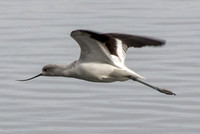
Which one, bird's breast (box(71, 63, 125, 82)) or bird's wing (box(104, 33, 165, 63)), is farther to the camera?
bird's wing (box(104, 33, 165, 63))

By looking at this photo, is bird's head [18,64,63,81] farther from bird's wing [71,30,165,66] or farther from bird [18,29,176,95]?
bird's wing [71,30,165,66]

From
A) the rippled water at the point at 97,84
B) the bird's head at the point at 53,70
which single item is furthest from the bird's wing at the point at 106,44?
the rippled water at the point at 97,84

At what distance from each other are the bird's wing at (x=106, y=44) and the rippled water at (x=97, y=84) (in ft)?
5.00

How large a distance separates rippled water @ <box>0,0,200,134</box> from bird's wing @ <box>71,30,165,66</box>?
1.52 meters

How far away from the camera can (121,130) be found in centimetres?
1514

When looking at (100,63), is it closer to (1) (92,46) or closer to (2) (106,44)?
(1) (92,46)

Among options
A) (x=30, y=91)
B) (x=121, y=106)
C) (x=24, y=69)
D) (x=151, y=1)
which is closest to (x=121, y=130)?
(x=121, y=106)

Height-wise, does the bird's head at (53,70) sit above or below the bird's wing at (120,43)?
below

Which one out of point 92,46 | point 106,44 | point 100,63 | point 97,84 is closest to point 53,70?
point 106,44

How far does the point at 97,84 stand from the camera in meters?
18.0

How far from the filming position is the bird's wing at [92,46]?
1252cm

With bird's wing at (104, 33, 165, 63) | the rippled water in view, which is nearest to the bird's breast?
bird's wing at (104, 33, 165, 63)

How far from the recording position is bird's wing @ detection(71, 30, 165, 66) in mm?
12625

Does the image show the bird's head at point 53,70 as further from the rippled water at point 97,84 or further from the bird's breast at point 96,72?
the rippled water at point 97,84
